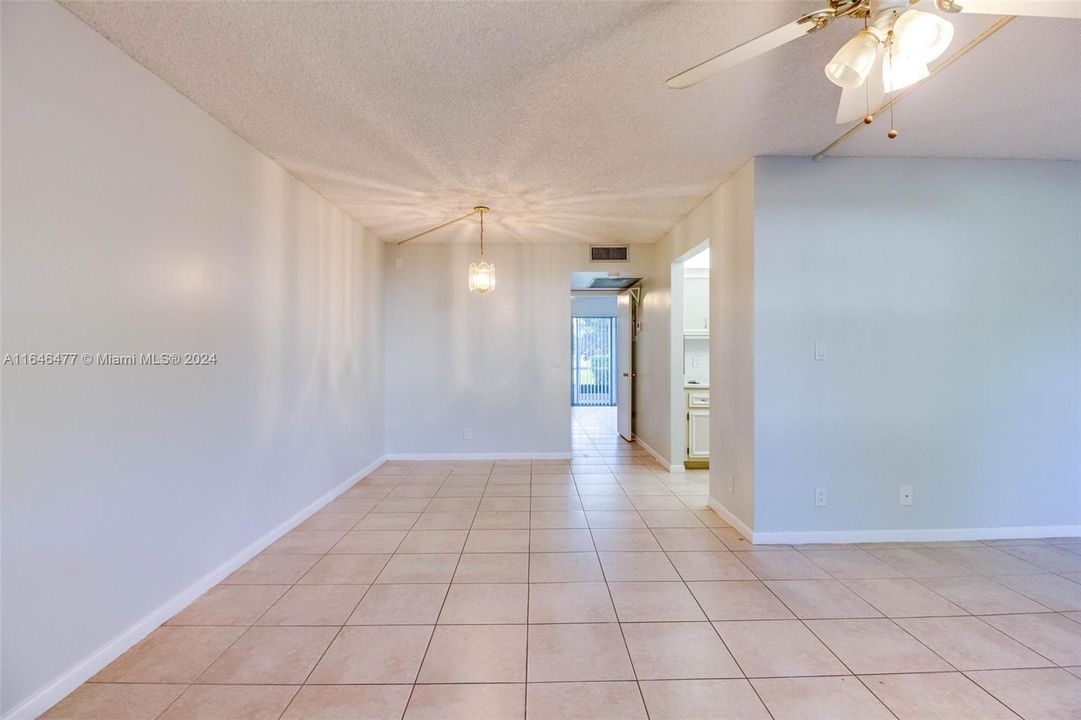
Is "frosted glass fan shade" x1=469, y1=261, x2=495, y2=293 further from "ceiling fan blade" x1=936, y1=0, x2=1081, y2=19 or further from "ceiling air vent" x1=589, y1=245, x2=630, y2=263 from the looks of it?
"ceiling fan blade" x1=936, y1=0, x2=1081, y2=19

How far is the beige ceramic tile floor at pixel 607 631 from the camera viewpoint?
1642 millimetres

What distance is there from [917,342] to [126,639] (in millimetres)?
4520

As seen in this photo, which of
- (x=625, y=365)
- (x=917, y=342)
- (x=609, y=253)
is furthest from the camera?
(x=625, y=365)

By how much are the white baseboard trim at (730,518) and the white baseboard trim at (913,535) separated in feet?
0.25

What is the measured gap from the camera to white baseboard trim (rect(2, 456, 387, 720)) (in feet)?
5.11

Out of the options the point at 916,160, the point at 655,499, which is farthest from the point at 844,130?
the point at 655,499

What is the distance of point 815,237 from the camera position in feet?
9.80

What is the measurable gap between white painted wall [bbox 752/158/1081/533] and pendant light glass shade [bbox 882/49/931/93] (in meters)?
1.65

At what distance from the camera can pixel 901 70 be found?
4.42 ft

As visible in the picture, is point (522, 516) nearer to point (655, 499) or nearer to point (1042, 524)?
point (655, 499)

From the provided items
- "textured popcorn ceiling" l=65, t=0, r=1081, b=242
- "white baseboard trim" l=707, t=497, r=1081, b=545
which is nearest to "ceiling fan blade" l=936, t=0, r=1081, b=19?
"textured popcorn ceiling" l=65, t=0, r=1081, b=242

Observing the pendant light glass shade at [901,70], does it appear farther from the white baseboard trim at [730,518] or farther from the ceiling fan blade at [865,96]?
the white baseboard trim at [730,518]

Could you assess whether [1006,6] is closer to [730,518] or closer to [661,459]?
[730,518]

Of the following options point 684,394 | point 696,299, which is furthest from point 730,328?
point 696,299
